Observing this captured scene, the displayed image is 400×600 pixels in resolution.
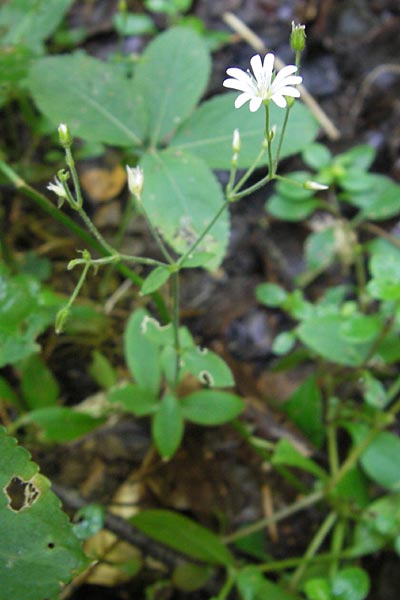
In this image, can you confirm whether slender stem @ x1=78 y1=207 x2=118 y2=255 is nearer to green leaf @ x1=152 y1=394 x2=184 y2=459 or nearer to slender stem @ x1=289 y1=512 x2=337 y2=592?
green leaf @ x1=152 y1=394 x2=184 y2=459

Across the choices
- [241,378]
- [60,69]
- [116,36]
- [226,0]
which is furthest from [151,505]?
[226,0]

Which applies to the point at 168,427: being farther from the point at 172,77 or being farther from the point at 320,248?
the point at 172,77

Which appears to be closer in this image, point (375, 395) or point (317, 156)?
point (375, 395)

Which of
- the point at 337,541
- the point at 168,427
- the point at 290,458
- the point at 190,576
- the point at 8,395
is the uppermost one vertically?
the point at 8,395

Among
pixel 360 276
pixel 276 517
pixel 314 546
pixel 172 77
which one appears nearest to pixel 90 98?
pixel 172 77

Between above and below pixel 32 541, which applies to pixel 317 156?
below

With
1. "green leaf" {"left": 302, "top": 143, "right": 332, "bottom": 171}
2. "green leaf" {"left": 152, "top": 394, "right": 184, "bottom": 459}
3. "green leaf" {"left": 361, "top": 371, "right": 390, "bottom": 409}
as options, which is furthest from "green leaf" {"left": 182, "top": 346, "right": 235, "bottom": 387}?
"green leaf" {"left": 302, "top": 143, "right": 332, "bottom": 171}

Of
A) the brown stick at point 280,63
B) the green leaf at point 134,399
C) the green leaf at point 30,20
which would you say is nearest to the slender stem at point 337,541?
the green leaf at point 134,399

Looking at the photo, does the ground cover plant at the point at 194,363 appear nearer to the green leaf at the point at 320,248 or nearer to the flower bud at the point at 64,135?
the green leaf at the point at 320,248

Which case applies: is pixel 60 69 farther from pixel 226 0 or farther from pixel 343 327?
pixel 226 0
